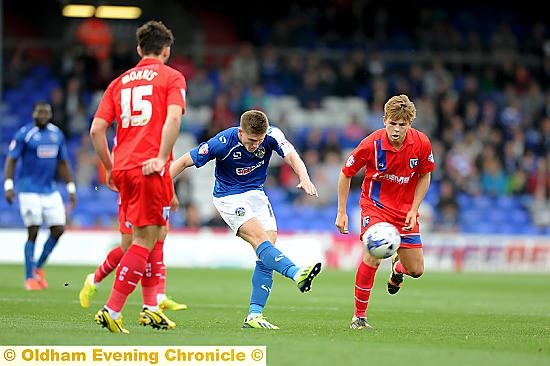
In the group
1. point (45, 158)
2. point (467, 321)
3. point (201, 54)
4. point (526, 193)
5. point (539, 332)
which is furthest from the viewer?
point (201, 54)

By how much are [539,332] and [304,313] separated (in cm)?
279

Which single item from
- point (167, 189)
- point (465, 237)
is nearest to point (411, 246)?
point (167, 189)

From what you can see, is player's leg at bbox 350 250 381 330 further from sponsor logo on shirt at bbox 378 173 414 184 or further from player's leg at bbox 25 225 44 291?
player's leg at bbox 25 225 44 291

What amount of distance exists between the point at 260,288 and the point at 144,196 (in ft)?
6.44

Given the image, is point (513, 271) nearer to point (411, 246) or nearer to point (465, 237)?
point (465, 237)

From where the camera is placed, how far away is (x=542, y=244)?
2520 centimetres

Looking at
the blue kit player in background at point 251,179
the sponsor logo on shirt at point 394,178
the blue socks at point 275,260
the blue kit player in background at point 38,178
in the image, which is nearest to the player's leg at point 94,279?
the blue kit player in background at point 251,179

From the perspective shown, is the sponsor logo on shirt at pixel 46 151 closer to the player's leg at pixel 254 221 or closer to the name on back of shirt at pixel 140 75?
the player's leg at pixel 254 221

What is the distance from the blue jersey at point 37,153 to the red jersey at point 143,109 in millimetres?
6998

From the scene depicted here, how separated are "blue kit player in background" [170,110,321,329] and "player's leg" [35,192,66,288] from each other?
225 inches

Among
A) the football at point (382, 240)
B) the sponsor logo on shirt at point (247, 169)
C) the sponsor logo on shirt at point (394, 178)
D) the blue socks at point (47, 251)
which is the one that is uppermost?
the sponsor logo on shirt at point (247, 169)

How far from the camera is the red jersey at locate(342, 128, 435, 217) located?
10227 mm

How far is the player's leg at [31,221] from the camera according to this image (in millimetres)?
15320

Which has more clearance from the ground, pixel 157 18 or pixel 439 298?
pixel 157 18
